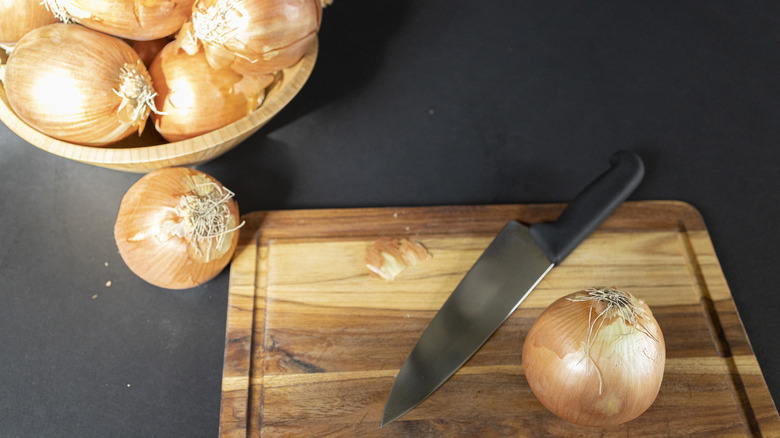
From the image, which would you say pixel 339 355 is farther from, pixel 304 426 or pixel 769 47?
pixel 769 47

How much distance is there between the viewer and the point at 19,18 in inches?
33.7

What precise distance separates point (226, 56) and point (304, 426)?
54 cm

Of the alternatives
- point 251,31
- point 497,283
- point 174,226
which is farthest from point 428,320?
point 251,31

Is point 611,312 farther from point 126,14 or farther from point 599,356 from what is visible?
point 126,14

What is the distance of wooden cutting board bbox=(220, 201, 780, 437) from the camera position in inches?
32.8

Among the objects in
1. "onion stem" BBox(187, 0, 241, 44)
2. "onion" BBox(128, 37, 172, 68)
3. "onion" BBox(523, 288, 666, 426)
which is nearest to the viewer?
"onion" BBox(523, 288, 666, 426)

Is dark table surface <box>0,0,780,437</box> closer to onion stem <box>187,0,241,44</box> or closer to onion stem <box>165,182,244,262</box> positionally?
onion stem <box>165,182,244,262</box>

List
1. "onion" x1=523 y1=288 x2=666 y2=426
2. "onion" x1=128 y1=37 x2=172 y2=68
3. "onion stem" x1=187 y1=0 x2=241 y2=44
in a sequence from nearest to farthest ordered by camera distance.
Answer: "onion" x1=523 y1=288 x2=666 y2=426 → "onion stem" x1=187 y1=0 x2=241 y2=44 → "onion" x1=128 y1=37 x2=172 y2=68

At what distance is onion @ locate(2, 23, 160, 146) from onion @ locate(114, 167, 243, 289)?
10cm

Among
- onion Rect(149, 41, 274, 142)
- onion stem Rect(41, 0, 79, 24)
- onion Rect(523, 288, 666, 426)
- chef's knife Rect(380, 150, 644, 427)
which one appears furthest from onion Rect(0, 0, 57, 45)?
onion Rect(523, 288, 666, 426)

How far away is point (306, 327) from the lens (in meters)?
0.89

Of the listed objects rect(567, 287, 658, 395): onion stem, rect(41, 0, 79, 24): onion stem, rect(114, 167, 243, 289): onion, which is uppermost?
rect(41, 0, 79, 24): onion stem

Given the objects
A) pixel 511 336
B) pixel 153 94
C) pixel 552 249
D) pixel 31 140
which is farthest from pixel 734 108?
pixel 31 140

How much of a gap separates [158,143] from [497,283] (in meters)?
0.58
